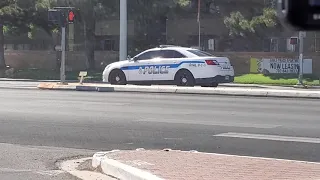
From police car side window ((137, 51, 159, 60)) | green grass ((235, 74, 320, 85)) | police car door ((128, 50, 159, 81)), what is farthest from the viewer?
green grass ((235, 74, 320, 85))

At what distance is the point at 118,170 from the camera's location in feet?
24.4

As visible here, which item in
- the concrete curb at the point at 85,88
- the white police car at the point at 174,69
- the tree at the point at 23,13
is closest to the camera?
the white police car at the point at 174,69

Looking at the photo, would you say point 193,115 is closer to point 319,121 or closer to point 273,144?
point 319,121

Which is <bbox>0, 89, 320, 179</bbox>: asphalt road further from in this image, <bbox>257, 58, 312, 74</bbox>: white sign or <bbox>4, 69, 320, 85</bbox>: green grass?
<bbox>257, 58, 312, 74</bbox>: white sign

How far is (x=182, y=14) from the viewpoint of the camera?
151ft

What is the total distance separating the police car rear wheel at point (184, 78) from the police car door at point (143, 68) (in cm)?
112

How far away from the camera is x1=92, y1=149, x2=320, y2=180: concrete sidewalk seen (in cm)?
684

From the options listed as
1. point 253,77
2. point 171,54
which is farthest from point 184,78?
point 253,77

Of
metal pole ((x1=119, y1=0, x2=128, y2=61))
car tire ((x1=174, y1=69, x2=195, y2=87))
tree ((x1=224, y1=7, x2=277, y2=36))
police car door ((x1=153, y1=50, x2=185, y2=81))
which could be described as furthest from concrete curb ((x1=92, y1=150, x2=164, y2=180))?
tree ((x1=224, y1=7, x2=277, y2=36))

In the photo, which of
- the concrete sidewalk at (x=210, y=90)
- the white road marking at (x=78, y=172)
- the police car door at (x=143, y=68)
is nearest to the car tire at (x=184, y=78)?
the police car door at (x=143, y=68)

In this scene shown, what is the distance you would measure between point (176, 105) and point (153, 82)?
7.35m

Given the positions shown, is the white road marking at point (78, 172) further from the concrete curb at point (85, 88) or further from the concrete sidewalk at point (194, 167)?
the concrete curb at point (85, 88)

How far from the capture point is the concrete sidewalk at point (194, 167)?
6.84 m

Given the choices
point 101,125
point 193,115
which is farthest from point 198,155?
point 193,115
